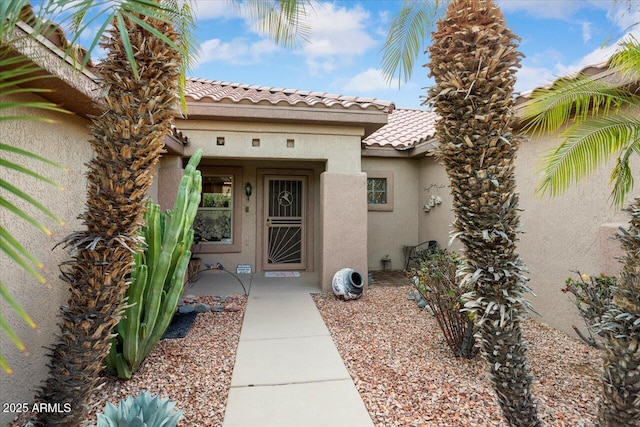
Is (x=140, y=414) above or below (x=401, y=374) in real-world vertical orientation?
above

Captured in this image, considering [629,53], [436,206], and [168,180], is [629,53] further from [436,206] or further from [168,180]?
[168,180]

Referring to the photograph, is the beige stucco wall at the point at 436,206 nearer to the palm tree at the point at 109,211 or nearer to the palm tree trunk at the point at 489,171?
the palm tree trunk at the point at 489,171

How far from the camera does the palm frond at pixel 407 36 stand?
4.63 metres

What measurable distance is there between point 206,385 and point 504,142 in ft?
15.1

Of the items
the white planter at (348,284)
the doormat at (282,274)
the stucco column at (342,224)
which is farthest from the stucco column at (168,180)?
the white planter at (348,284)

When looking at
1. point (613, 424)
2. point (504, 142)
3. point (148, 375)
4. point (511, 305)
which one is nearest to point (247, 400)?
point (148, 375)

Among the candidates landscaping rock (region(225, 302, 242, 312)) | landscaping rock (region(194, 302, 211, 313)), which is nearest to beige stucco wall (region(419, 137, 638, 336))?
landscaping rock (region(225, 302, 242, 312))

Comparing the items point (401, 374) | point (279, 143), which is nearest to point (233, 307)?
point (279, 143)

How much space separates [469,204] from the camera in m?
3.20

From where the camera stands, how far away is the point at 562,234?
22.2ft

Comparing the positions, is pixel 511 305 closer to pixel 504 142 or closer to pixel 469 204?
pixel 469 204

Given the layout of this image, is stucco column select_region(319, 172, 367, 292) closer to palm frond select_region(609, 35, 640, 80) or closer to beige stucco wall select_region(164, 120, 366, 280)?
beige stucco wall select_region(164, 120, 366, 280)

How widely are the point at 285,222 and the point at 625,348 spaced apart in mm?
9781

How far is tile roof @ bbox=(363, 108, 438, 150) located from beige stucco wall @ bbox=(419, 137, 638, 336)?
3.61m
